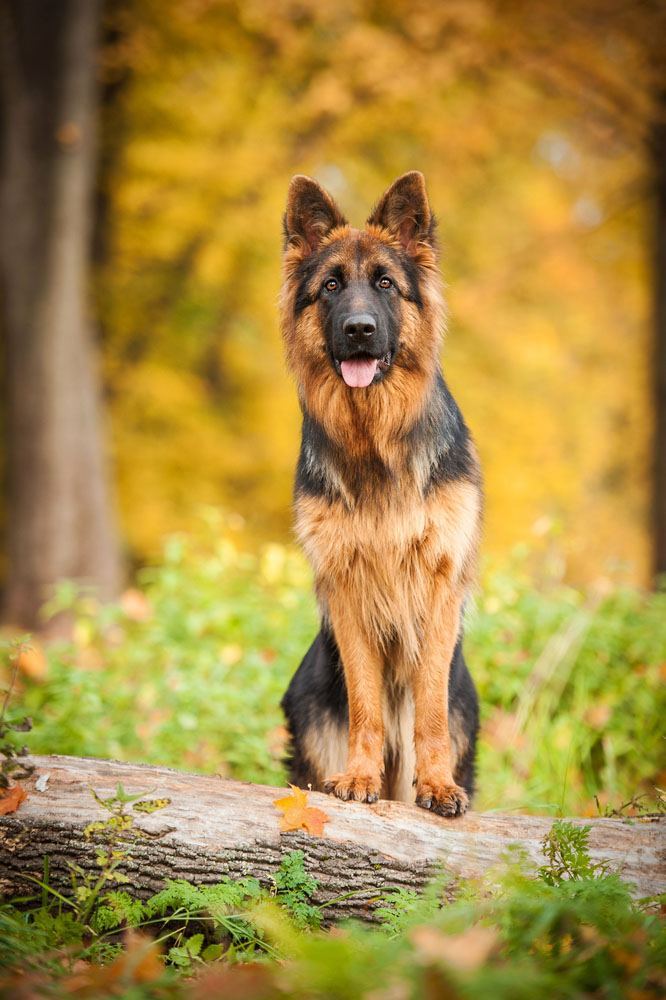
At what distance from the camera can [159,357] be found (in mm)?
13172

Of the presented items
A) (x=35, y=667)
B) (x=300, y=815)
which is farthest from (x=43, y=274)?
(x=300, y=815)

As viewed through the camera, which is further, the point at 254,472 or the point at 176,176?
the point at 254,472

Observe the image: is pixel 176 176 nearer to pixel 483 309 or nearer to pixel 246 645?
pixel 483 309

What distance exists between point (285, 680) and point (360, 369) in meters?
2.61

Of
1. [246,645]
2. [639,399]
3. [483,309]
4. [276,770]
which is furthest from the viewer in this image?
[639,399]

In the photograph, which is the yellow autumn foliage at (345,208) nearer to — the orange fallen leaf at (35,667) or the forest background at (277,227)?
the forest background at (277,227)

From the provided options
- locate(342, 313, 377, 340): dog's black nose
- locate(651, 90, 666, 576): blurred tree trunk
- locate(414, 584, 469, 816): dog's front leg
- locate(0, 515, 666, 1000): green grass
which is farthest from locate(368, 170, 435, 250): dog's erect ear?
locate(651, 90, 666, 576): blurred tree trunk

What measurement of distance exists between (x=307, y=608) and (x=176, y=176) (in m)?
7.39

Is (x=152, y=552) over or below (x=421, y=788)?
over

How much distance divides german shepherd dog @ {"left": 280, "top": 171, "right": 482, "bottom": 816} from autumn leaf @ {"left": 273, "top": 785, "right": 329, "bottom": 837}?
31 cm

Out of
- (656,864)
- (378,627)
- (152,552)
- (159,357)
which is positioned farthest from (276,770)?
(159,357)

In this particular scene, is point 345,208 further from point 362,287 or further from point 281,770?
point 362,287

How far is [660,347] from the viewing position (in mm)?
10141

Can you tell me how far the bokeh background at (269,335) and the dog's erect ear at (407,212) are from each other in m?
2.51
